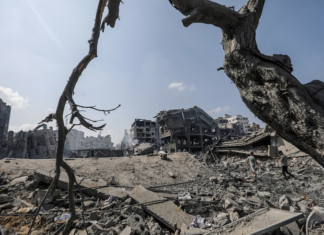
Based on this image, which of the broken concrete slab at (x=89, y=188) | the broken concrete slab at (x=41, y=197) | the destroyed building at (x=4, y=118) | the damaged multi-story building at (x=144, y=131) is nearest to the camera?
the broken concrete slab at (x=41, y=197)

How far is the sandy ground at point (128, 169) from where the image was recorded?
7.94 m

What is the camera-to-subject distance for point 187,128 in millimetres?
26391

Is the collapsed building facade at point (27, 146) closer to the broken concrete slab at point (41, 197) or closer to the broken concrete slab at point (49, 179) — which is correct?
the broken concrete slab at point (49, 179)

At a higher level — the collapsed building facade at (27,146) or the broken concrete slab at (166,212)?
the collapsed building facade at (27,146)

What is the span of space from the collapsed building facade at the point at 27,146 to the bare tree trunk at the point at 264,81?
20.1 m

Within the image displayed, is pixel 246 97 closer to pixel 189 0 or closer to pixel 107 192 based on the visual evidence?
pixel 189 0

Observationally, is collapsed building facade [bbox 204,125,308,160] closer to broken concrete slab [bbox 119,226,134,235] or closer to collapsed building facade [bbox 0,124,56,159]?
broken concrete slab [bbox 119,226,134,235]

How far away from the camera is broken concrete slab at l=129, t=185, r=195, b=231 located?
12.7ft

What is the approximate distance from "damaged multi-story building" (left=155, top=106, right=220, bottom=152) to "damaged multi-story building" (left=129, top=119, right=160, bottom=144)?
331 inches

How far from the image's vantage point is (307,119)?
196cm

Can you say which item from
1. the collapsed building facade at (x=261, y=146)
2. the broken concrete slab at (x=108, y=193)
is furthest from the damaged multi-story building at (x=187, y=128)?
the broken concrete slab at (x=108, y=193)

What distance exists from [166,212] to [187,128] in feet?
74.0

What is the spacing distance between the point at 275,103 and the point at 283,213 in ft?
8.90

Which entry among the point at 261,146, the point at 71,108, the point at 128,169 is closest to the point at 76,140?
the point at 128,169
